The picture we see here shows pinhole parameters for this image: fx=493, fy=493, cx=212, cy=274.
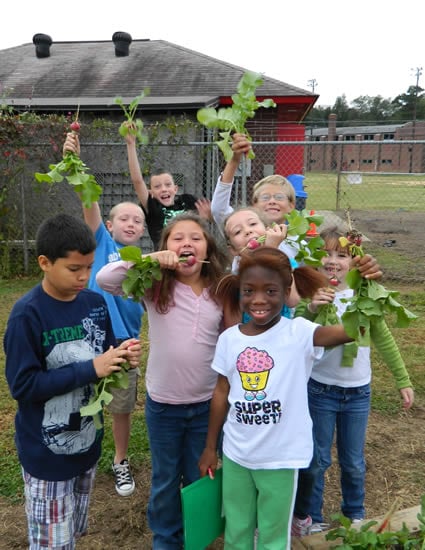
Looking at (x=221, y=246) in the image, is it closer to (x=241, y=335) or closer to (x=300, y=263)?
(x=300, y=263)

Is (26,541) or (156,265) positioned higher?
(156,265)

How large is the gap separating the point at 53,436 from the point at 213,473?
→ 26.5 inches

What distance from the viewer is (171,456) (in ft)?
7.50

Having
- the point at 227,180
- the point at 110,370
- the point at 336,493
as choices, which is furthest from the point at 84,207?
the point at 336,493

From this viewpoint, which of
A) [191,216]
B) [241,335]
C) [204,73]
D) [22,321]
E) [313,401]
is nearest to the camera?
[22,321]

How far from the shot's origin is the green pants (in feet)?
6.10

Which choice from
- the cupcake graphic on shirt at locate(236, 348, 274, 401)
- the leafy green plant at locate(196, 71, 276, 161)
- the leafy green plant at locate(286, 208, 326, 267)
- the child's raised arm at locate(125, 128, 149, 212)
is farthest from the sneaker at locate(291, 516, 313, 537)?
the child's raised arm at locate(125, 128, 149, 212)

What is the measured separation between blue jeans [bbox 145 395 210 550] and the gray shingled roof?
9.79 metres

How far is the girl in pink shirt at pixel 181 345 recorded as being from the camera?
2.18m

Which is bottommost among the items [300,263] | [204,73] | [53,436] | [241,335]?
[53,436]

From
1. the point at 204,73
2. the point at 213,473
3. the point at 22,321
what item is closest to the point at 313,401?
the point at 213,473

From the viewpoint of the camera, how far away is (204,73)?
13586mm

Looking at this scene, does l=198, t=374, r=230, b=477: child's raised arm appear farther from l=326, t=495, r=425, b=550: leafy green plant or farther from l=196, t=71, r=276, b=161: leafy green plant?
l=196, t=71, r=276, b=161: leafy green plant

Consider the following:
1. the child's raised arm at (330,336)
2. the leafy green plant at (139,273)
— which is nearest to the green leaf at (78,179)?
the leafy green plant at (139,273)
